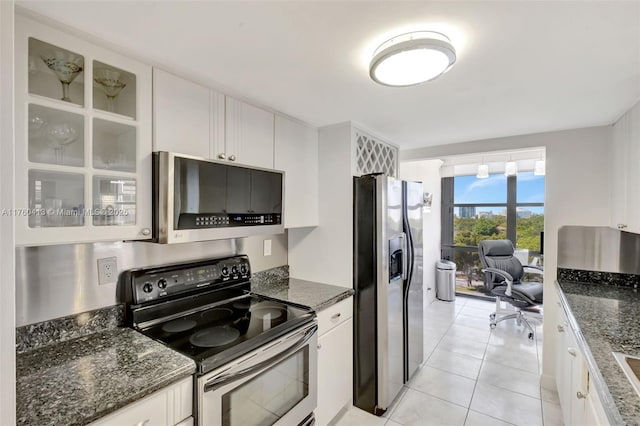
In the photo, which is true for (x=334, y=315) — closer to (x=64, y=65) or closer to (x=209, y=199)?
(x=209, y=199)

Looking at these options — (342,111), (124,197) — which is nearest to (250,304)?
(124,197)

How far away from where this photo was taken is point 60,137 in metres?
1.11

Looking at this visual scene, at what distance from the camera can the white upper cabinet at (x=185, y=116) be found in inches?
54.5

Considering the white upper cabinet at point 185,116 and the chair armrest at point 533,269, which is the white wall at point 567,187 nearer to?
the chair armrest at point 533,269

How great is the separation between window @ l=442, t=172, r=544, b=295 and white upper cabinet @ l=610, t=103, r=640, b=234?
8.09 ft

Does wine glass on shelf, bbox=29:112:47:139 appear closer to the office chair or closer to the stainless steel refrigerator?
the stainless steel refrigerator

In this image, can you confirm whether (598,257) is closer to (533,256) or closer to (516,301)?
(516,301)

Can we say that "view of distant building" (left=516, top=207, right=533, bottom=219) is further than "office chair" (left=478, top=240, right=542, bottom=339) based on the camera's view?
Yes

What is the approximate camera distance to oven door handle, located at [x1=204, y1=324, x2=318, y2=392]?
1161 millimetres

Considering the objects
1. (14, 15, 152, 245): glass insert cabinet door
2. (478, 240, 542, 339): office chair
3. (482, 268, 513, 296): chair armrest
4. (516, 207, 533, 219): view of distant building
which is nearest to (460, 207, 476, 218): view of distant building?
(516, 207, 533, 219): view of distant building

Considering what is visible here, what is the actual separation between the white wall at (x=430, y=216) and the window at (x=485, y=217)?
252mm

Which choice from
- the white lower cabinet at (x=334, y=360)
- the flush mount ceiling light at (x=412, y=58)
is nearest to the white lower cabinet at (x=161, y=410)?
the white lower cabinet at (x=334, y=360)

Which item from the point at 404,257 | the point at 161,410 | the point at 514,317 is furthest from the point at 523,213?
the point at 161,410

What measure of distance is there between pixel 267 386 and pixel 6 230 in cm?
118
